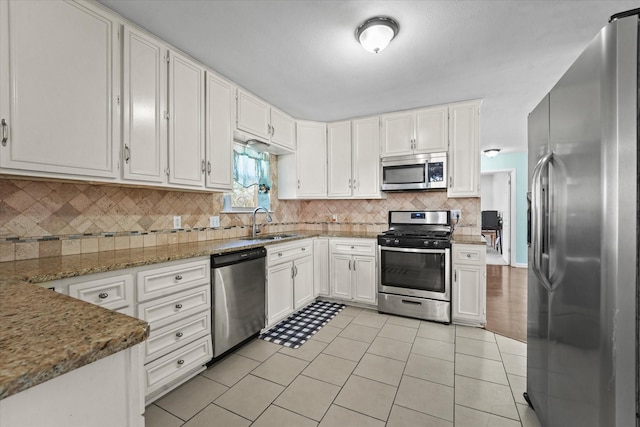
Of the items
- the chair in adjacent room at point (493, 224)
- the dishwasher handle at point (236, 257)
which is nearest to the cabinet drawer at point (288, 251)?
the dishwasher handle at point (236, 257)

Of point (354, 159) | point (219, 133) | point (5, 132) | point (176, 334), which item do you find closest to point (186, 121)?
point (219, 133)

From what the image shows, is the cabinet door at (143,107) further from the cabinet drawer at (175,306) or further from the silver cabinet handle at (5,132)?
the cabinet drawer at (175,306)

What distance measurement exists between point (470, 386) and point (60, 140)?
3.03 metres

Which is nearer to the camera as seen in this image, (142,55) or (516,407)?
(516,407)

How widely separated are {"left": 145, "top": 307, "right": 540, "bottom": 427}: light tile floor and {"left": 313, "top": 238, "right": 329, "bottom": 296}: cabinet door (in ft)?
3.19

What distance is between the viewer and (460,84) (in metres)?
2.80

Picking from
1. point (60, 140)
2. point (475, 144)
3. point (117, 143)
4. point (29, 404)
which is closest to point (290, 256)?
point (117, 143)

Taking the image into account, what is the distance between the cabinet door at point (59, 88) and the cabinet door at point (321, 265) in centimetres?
237

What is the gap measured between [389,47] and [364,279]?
2462 millimetres

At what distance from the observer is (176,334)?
74.6 inches

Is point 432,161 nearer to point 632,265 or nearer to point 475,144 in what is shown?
point 475,144

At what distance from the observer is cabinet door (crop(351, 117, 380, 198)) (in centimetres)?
366

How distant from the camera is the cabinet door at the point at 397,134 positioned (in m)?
3.46

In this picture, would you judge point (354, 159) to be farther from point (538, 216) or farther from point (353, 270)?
point (538, 216)
